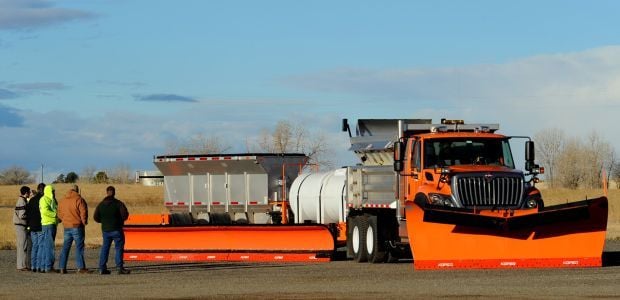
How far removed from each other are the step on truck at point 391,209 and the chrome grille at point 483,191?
0.02m

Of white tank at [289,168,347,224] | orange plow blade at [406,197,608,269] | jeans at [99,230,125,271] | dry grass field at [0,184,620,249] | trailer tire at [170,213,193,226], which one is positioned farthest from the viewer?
dry grass field at [0,184,620,249]

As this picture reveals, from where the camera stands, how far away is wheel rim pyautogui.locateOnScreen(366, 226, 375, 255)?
2828 cm

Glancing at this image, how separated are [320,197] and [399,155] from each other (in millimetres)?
5828

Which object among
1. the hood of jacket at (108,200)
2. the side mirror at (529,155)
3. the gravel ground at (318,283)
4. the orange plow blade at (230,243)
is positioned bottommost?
the gravel ground at (318,283)

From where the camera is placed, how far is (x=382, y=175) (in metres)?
28.2

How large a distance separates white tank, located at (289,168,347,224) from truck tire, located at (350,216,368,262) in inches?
40.2

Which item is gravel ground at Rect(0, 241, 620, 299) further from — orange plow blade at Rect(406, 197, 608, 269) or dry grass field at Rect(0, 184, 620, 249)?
dry grass field at Rect(0, 184, 620, 249)

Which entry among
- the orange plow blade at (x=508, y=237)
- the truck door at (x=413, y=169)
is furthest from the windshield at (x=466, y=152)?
the orange plow blade at (x=508, y=237)

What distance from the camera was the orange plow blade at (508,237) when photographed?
80.5ft

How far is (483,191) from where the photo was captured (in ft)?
84.0

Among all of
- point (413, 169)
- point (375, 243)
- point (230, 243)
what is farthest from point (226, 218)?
point (413, 169)

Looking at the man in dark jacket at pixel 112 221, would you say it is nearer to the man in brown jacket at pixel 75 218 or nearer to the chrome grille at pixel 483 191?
the man in brown jacket at pixel 75 218

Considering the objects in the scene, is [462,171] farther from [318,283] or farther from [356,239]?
[318,283]

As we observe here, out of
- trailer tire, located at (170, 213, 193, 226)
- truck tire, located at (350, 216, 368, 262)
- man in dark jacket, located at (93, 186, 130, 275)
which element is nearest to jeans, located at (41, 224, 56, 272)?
man in dark jacket, located at (93, 186, 130, 275)
